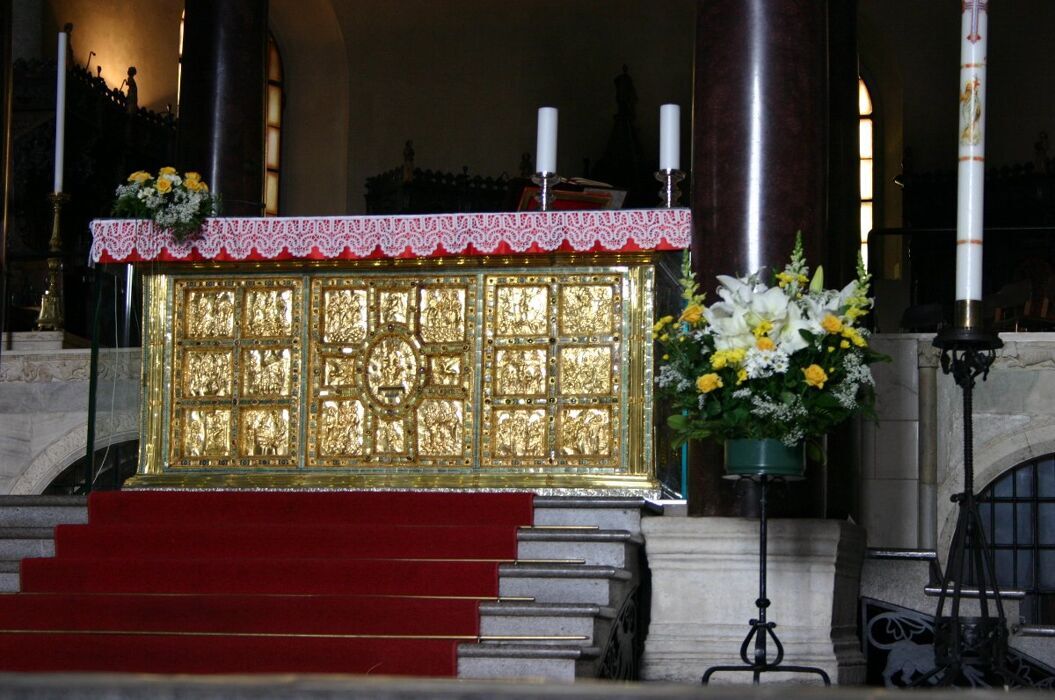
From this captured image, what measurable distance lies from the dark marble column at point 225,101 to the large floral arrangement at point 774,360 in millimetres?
4370

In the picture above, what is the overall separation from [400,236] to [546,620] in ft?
7.84

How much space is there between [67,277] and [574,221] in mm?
5883

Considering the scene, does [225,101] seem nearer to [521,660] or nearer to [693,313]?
[693,313]

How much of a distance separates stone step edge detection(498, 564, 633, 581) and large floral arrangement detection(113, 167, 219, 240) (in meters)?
2.60

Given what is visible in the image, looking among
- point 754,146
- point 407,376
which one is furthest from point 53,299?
point 754,146

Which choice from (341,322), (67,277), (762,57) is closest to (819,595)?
(762,57)

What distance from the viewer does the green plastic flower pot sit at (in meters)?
5.27

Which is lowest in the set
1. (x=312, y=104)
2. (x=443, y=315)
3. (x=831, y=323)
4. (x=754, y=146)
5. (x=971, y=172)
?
(x=831, y=323)

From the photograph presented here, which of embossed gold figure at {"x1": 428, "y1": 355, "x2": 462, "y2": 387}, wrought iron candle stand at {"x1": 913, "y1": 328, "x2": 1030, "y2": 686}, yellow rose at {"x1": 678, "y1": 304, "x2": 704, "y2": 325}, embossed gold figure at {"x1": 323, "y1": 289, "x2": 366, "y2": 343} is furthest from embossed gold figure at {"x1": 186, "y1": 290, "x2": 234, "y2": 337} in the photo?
wrought iron candle stand at {"x1": 913, "y1": 328, "x2": 1030, "y2": 686}

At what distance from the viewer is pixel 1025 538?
379 inches

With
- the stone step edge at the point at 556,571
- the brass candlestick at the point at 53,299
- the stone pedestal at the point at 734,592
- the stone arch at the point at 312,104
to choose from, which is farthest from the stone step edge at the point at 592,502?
the stone arch at the point at 312,104

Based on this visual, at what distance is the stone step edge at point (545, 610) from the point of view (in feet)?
18.0

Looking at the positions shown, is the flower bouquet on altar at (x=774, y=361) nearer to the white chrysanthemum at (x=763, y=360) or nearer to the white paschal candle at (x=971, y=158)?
the white chrysanthemum at (x=763, y=360)

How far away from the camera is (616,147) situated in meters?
14.2
